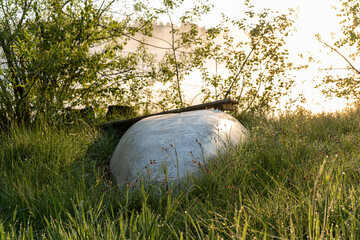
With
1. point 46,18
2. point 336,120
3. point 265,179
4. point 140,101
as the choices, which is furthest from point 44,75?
point 336,120

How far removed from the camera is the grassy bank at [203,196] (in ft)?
6.63

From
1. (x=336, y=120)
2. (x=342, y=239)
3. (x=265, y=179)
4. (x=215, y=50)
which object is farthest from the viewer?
(x=215, y=50)

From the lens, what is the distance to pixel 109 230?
6.48ft

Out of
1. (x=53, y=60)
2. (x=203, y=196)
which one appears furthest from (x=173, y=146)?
(x=53, y=60)

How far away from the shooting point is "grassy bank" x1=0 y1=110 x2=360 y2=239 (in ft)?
A: 6.63

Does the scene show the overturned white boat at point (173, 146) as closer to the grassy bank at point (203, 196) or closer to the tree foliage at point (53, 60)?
the grassy bank at point (203, 196)

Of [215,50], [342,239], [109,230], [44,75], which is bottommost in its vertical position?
[342,239]

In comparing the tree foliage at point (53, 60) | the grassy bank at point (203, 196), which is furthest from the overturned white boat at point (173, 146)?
the tree foliage at point (53, 60)

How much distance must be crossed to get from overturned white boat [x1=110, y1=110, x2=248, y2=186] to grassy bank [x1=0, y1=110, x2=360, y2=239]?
212 mm

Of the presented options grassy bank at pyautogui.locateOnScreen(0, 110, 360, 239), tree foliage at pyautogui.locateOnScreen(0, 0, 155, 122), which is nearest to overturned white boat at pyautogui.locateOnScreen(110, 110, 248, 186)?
grassy bank at pyautogui.locateOnScreen(0, 110, 360, 239)

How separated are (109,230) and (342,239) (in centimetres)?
126

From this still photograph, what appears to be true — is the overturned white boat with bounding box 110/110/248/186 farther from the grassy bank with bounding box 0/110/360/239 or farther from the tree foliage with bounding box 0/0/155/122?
the tree foliage with bounding box 0/0/155/122

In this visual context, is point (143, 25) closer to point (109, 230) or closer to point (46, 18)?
point (46, 18)

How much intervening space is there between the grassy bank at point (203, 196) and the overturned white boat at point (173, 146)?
0.21 m
